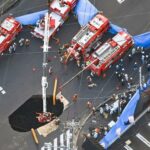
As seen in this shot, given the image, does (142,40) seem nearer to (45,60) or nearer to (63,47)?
(63,47)

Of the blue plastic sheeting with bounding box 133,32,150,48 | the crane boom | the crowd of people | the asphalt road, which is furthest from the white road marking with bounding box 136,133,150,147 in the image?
the crowd of people

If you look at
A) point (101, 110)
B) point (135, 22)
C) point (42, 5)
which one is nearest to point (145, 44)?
point (135, 22)

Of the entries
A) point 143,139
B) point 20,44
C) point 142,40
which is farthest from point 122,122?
point 20,44

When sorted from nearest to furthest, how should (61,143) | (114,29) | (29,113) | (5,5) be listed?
(61,143) → (29,113) → (114,29) → (5,5)

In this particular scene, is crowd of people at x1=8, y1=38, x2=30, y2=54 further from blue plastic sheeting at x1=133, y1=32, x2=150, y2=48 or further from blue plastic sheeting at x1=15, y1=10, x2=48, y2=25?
blue plastic sheeting at x1=133, y1=32, x2=150, y2=48

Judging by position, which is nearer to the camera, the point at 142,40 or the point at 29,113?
the point at 29,113

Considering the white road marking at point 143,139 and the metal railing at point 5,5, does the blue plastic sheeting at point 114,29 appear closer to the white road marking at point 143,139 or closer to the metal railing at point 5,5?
the white road marking at point 143,139
